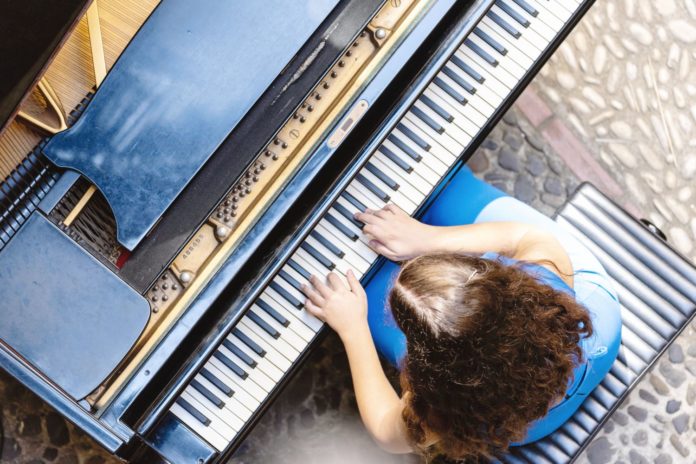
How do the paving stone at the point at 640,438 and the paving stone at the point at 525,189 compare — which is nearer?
the paving stone at the point at 640,438

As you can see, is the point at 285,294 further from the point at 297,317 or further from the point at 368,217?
the point at 368,217

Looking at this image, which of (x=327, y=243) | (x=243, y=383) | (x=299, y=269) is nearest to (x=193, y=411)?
(x=243, y=383)

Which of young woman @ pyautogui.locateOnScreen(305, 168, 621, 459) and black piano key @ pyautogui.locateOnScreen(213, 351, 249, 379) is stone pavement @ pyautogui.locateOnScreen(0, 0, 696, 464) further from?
black piano key @ pyautogui.locateOnScreen(213, 351, 249, 379)

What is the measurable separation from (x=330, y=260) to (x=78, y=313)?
79 centimetres

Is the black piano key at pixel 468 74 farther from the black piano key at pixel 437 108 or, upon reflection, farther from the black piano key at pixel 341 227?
the black piano key at pixel 341 227

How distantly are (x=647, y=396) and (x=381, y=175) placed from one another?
1.81 meters

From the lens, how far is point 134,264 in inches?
89.0

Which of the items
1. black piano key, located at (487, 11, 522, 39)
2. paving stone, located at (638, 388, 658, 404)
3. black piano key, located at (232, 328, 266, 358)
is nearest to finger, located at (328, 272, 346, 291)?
black piano key, located at (232, 328, 266, 358)

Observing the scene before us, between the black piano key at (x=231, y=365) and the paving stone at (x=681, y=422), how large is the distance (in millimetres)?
2105

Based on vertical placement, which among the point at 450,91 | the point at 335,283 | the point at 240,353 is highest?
the point at 450,91

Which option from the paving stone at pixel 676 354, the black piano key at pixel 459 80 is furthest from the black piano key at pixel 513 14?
the paving stone at pixel 676 354

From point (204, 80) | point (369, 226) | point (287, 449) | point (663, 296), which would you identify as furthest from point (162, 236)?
point (663, 296)

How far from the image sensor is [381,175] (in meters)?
2.53

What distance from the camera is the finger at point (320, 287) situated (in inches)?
97.2
